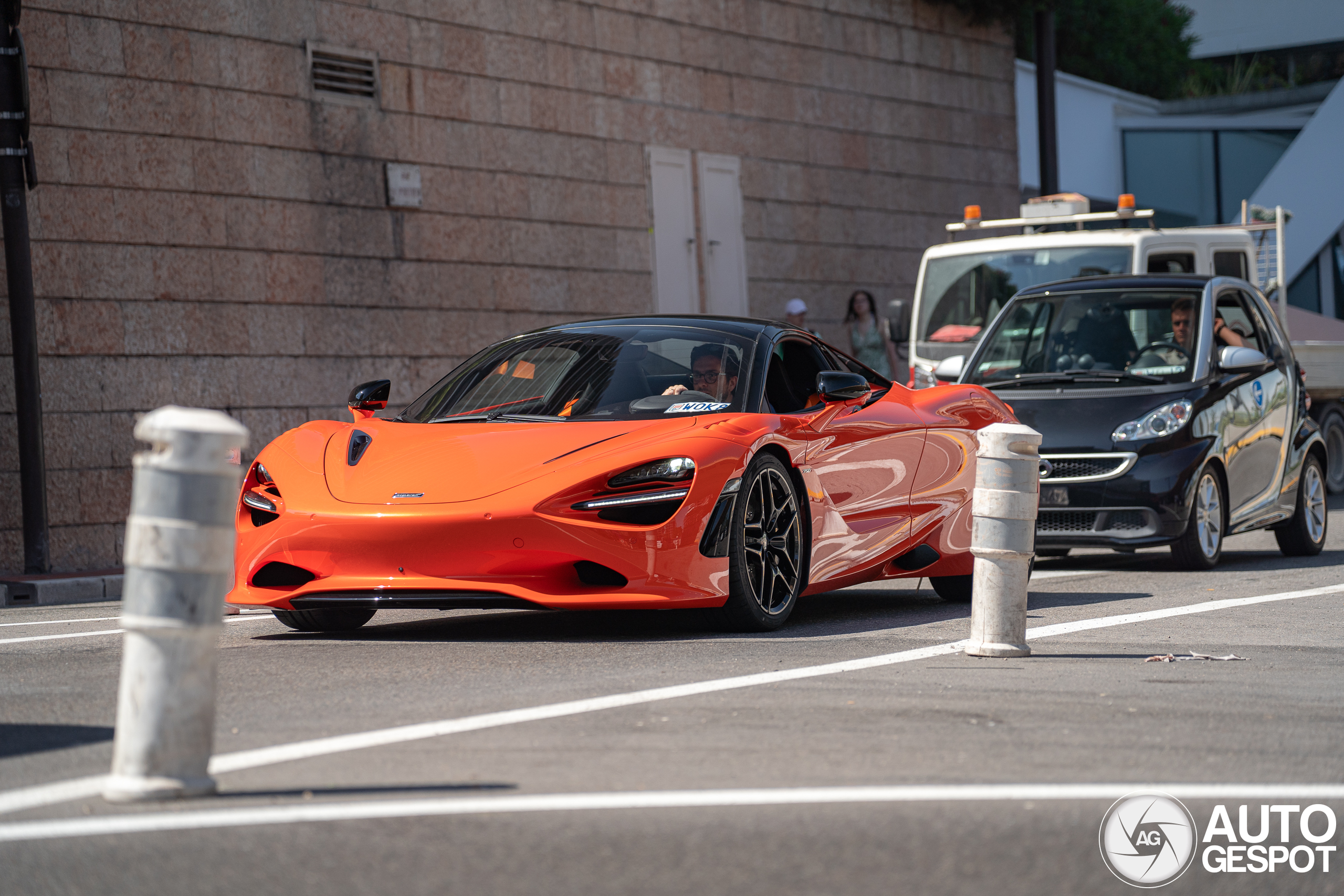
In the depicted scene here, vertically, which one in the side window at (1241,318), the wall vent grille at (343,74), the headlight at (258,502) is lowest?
the headlight at (258,502)

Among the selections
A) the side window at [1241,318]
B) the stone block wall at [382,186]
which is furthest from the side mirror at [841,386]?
the stone block wall at [382,186]

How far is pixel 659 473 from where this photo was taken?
23.6 ft

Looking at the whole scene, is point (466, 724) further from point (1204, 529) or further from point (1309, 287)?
point (1309, 287)

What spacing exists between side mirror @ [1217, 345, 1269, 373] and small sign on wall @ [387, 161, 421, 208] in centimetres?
798

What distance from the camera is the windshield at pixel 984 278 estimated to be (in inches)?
617

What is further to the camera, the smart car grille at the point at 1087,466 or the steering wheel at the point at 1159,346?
the steering wheel at the point at 1159,346

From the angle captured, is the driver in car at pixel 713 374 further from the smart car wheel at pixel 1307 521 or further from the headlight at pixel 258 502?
the smart car wheel at pixel 1307 521

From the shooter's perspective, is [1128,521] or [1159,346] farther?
[1159,346]

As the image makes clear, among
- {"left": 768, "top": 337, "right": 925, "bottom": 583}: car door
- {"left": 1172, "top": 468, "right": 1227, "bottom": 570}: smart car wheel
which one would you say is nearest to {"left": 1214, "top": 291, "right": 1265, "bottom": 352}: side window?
{"left": 1172, "top": 468, "right": 1227, "bottom": 570}: smart car wheel

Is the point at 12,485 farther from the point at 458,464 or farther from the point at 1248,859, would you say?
the point at 1248,859

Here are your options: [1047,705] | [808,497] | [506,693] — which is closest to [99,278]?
[808,497]

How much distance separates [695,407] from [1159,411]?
4040 mm

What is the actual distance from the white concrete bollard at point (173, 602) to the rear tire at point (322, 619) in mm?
3727

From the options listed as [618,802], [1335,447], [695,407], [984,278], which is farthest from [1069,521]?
[1335,447]
